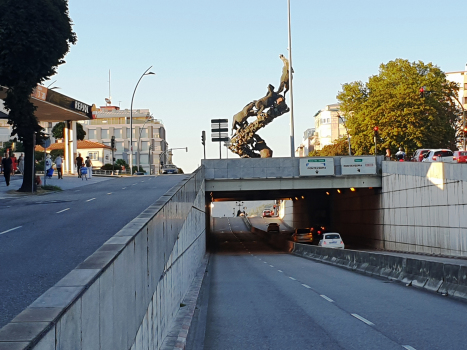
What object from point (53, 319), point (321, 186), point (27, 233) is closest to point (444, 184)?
point (321, 186)

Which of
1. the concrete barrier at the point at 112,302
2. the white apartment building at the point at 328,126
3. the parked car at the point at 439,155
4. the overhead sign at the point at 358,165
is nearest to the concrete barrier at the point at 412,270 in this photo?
the concrete barrier at the point at 112,302

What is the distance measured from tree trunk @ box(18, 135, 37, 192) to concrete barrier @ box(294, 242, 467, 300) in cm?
1772

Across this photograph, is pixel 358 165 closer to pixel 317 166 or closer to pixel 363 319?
pixel 317 166

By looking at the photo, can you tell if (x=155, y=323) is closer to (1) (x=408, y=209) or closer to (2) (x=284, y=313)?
(2) (x=284, y=313)

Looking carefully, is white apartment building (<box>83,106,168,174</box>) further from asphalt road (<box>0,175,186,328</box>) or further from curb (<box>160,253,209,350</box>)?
curb (<box>160,253,209,350</box>)

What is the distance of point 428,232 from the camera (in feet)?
118

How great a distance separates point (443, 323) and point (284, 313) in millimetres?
3911

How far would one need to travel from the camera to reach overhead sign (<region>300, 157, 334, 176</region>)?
45.9 meters

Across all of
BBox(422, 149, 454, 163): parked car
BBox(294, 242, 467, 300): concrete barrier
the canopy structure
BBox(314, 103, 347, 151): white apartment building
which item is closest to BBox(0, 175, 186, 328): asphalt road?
BBox(294, 242, 467, 300): concrete barrier

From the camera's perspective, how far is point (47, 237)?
1656 cm

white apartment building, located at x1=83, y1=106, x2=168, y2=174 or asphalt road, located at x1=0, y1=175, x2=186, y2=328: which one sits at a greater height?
white apartment building, located at x1=83, y1=106, x2=168, y2=174

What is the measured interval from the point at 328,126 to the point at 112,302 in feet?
481

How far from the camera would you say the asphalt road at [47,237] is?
34.5ft

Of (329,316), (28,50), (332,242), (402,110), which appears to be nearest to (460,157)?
(332,242)
